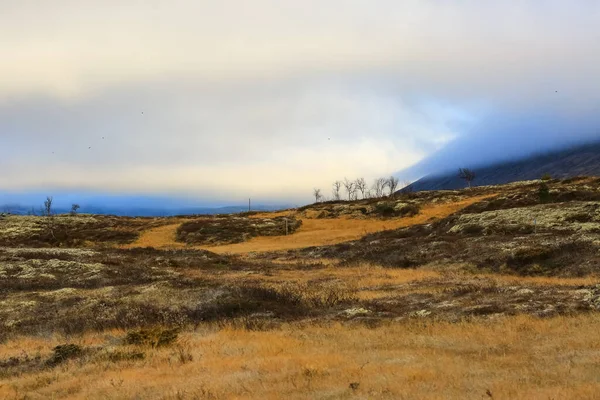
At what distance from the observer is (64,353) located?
1359 cm

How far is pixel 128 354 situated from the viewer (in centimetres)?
1309

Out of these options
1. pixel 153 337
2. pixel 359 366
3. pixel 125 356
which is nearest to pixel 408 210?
pixel 153 337

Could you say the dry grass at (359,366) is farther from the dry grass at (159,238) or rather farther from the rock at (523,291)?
the dry grass at (159,238)

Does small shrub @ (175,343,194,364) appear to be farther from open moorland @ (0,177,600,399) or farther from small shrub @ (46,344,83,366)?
small shrub @ (46,344,83,366)

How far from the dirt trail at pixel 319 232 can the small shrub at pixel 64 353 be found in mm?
47746

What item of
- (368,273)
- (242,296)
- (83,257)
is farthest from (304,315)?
(83,257)

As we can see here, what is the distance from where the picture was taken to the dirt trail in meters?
65.1

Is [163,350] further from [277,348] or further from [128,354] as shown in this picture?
[277,348]

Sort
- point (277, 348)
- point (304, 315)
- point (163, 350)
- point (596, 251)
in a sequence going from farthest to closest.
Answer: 1. point (596, 251)
2. point (304, 315)
3. point (163, 350)
4. point (277, 348)

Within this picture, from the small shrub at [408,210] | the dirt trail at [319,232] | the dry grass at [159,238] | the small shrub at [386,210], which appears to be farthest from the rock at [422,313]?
the small shrub at [386,210]

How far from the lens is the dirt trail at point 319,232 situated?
65125 mm

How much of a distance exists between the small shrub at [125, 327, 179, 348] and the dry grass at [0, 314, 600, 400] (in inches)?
19.9

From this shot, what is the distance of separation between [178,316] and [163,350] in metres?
4.79

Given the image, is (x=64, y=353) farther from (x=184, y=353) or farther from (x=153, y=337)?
(x=184, y=353)
